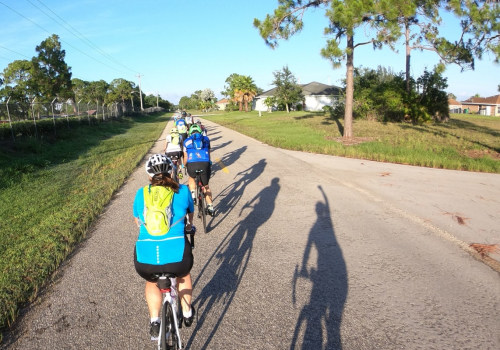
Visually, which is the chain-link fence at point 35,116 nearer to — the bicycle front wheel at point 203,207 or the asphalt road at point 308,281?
the asphalt road at point 308,281

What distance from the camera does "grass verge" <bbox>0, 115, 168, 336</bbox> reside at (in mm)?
4984

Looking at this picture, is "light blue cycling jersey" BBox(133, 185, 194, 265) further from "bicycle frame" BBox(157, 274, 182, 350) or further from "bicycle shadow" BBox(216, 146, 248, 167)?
"bicycle shadow" BBox(216, 146, 248, 167)

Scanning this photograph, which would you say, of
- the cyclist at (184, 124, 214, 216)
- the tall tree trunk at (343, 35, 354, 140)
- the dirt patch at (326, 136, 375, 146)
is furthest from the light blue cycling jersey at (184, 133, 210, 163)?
the tall tree trunk at (343, 35, 354, 140)

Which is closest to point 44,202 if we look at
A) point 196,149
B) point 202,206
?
point 196,149

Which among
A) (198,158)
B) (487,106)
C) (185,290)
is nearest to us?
(185,290)

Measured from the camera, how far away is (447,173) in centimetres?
1169

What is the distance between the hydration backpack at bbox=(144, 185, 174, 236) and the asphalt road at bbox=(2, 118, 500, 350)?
1.23 m

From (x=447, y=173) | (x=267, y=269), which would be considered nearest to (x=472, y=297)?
(x=267, y=269)

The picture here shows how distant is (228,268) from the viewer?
199 inches

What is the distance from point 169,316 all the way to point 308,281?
2.08m

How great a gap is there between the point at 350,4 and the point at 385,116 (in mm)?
17182

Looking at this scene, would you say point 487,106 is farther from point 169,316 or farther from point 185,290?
point 169,316

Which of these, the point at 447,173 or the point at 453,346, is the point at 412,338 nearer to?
the point at 453,346

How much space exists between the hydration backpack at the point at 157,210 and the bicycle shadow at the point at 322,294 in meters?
1.62
